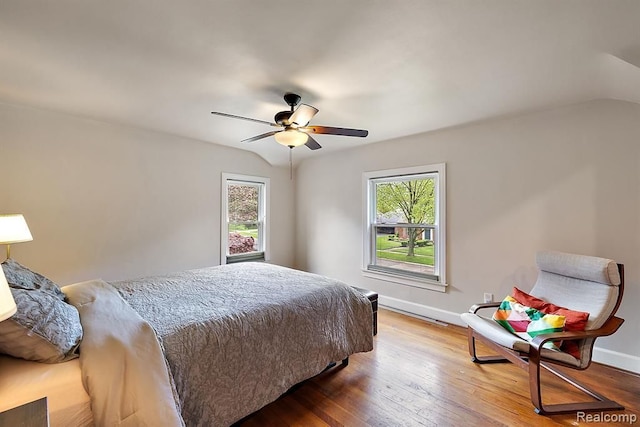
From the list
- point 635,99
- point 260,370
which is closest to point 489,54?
point 635,99

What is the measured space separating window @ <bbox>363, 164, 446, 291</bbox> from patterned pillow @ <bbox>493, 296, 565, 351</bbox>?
1.05 metres

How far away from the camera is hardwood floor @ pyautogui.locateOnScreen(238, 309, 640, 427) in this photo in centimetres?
187

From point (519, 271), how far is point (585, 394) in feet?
3.72

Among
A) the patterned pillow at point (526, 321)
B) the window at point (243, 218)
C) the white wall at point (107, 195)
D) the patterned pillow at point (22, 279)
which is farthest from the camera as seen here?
the window at point (243, 218)

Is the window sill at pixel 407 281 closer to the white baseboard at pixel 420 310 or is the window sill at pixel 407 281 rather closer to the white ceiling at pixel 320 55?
the white baseboard at pixel 420 310

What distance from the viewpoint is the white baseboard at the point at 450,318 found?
2.41 metres

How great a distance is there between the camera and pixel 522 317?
90.7 inches

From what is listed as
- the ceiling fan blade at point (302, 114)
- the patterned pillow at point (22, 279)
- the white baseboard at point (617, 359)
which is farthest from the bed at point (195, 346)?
the white baseboard at point (617, 359)

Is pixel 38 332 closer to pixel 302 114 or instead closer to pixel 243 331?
pixel 243 331

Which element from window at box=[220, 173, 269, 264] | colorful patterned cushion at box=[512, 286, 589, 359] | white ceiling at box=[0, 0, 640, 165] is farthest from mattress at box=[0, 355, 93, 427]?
window at box=[220, 173, 269, 264]

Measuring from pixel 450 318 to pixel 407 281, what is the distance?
663 millimetres

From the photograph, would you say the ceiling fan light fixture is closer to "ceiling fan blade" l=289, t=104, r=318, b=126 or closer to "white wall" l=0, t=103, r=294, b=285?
"ceiling fan blade" l=289, t=104, r=318, b=126

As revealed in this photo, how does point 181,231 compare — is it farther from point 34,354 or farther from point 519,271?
point 519,271

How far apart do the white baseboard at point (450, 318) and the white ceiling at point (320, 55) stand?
2174 millimetres
